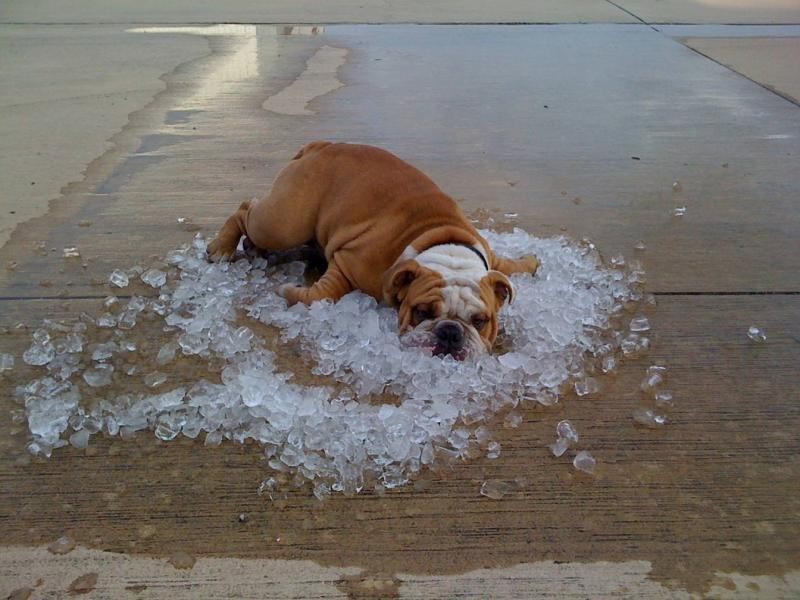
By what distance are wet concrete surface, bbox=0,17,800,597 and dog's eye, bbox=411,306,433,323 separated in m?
0.58

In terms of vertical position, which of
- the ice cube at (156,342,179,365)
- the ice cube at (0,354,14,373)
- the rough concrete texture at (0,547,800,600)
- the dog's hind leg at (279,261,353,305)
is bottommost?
the ice cube at (156,342,179,365)

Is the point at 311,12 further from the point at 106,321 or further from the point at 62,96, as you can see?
the point at 106,321

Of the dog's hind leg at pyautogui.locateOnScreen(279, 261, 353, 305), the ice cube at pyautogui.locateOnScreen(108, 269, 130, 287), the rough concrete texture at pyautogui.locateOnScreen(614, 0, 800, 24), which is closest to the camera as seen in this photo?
the dog's hind leg at pyautogui.locateOnScreen(279, 261, 353, 305)

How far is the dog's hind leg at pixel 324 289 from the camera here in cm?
322

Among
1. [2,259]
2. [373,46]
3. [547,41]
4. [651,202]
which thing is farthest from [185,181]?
[547,41]

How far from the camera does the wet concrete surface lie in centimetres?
207

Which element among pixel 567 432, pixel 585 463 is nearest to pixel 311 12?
pixel 567 432

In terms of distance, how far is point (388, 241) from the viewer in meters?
3.23

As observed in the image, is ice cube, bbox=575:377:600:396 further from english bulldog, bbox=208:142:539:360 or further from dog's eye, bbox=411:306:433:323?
dog's eye, bbox=411:306:433:323

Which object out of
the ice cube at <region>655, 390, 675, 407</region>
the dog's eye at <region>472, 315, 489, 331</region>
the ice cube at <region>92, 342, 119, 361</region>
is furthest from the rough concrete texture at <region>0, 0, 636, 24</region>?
the ice cube at <region>655, 390, 675, 407</region>

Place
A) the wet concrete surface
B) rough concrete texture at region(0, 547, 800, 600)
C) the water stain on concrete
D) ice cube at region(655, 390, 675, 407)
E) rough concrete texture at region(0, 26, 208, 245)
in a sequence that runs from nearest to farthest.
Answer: rough concrete texture at region(0, 547, 800, 600)
the wet concrete surface
ice cube at region(655, 390, 675, 407)
rough concrete texture at region(0, 26, 208, 245)
the water stain on concrete

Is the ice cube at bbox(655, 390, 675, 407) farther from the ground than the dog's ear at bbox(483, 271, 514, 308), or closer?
closer

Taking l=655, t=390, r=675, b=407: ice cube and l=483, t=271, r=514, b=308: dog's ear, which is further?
l=483, t=271, r=514, b=308: dog's ear

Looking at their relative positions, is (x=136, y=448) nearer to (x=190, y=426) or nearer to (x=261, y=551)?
(x=190, y=426)
